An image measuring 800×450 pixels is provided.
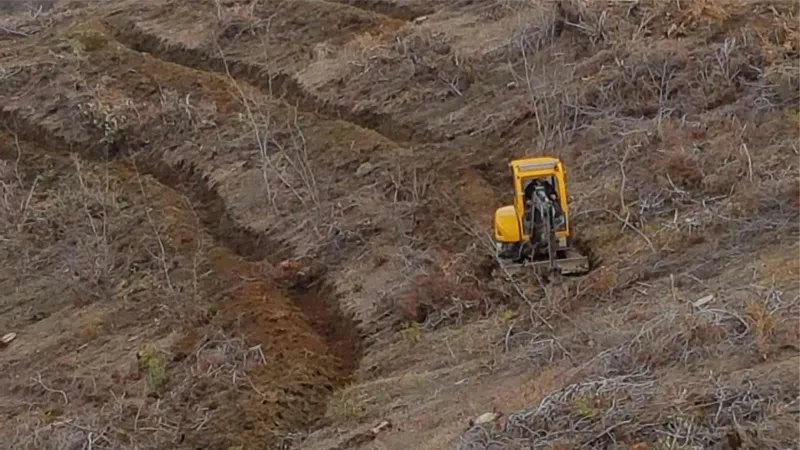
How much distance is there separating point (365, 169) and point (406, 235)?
1.80 meters

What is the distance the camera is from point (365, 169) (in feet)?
37.9

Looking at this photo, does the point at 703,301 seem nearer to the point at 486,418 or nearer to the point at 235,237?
Result: the point at 486,418

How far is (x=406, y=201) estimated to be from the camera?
34.6ft

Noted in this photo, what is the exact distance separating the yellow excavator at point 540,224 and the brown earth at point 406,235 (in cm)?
23

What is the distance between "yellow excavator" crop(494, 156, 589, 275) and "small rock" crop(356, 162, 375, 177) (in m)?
3.30

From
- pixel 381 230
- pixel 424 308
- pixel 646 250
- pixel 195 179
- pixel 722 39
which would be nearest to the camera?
pixel 646 250

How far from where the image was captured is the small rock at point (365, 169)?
11484 mm

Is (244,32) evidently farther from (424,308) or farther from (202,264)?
(424,308)

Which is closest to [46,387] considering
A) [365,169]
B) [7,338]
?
[7,338]

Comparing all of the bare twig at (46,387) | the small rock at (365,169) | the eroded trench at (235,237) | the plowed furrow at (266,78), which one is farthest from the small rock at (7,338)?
the plowed furrow at (266,78)

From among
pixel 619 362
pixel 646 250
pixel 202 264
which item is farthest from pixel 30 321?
pixel 619 362

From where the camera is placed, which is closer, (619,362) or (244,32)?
(619,362)

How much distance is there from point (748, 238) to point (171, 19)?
1348cm

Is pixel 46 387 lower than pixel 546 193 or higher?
lower
